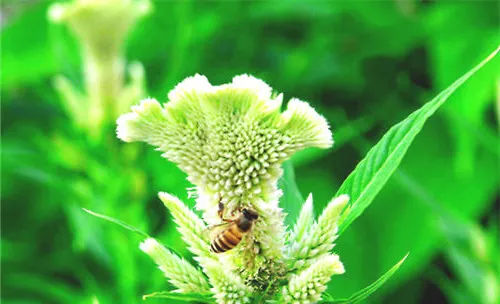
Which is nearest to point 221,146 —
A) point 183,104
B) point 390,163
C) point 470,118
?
point 183,104

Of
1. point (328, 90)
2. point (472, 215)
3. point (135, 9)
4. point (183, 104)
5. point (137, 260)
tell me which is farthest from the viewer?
point (328, 90)

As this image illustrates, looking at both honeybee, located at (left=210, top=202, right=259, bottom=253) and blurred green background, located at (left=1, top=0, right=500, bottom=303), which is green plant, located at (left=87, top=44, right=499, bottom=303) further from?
blurred green background, located at (left=1, top=0, right=500, bottom=303)

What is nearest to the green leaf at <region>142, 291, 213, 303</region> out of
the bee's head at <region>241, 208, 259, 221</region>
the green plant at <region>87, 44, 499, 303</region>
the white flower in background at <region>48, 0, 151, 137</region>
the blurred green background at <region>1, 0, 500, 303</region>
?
the green plant at <region>87, 44, 499, 303</region>

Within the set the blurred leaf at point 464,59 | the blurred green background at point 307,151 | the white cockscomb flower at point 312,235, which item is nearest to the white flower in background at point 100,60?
the blurred green background at point 307,151

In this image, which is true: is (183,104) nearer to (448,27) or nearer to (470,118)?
(470,118)

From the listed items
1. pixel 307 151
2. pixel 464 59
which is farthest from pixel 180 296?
pixel 464 59

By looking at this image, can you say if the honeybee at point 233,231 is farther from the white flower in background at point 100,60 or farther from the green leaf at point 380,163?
the white flower in background at point 100,60

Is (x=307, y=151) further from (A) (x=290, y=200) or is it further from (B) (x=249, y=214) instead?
(B) (x=249, y=214)
